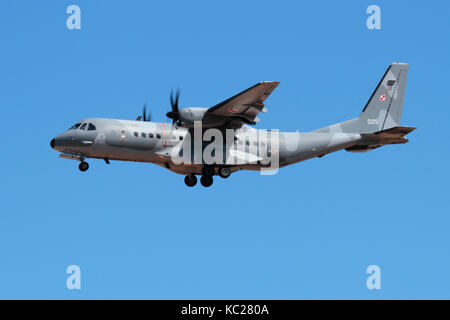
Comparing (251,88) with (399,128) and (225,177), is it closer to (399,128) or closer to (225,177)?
(225,177)

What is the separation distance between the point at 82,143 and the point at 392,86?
13.3 m

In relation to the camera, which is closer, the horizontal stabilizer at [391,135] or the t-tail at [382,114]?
the horizontal stabilizer at [391,135]

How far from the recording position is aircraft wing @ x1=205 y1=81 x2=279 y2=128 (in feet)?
84.0

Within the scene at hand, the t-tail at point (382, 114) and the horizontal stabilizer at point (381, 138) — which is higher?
the t-tail at point (382, 114)

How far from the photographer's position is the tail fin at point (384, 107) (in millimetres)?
30203

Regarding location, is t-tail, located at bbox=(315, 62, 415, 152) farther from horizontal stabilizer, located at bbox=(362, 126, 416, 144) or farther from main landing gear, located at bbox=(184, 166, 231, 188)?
main landing gear, located at bbox=(184, 166, 231, 188)

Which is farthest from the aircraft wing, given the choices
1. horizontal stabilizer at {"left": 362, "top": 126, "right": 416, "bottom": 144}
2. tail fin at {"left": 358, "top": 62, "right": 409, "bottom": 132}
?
tail fin at {"left": 358, "top": 62, "right": 409, "bottom": 132}

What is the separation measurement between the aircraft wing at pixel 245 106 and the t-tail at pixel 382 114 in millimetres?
4093

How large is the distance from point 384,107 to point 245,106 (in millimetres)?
7216

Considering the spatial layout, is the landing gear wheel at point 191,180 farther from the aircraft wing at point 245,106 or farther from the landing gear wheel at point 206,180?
the aircraft wing at point 245,106

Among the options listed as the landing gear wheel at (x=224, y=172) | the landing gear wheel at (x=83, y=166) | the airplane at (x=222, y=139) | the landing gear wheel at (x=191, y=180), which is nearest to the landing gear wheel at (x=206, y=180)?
the airplane at (x=222, y=139)
